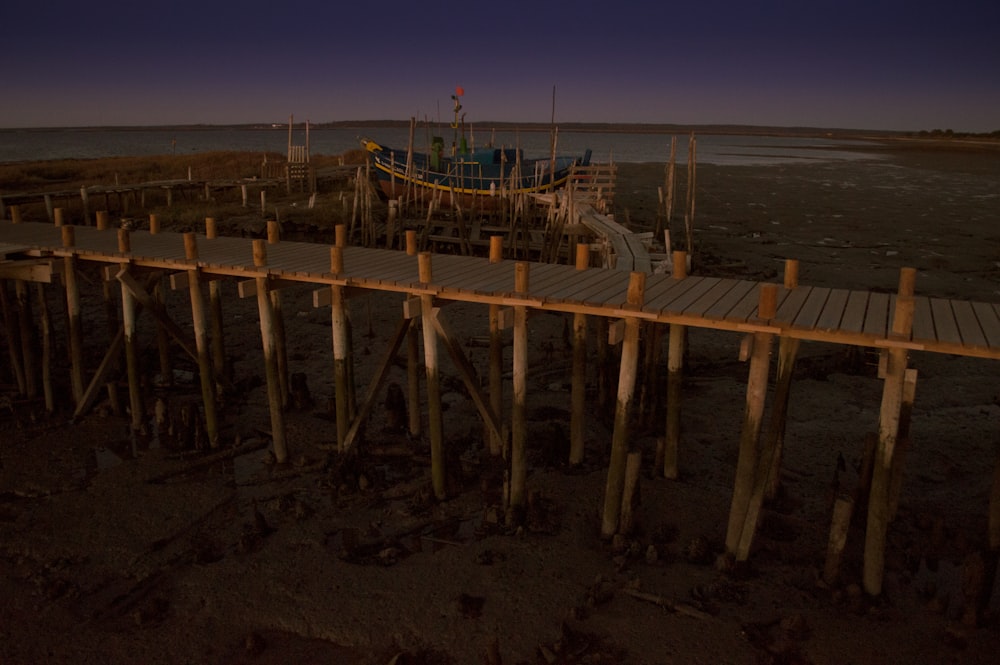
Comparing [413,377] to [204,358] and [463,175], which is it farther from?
[463,175]

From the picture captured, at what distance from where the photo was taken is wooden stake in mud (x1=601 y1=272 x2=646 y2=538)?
26.3 feet

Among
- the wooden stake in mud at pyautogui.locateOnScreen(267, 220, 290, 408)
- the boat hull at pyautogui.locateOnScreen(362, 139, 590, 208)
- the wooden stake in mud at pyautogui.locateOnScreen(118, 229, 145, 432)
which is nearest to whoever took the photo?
the wooden stake in mud at pyautogui.locateOnScreen(267, 220, 290, 408)

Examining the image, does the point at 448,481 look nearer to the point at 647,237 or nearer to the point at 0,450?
the point at 0,450

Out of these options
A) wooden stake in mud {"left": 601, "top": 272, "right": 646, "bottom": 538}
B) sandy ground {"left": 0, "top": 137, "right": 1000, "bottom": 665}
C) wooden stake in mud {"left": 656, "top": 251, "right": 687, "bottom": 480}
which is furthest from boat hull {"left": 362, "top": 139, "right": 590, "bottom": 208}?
wooden stake in mud {"left": 601, "top": 272, "right": 646, "bottom": 538}

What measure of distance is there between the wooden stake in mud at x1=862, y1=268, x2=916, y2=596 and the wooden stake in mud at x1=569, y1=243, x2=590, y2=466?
11.2ft

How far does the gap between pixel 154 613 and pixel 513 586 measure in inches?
130

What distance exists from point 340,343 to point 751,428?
497 cm

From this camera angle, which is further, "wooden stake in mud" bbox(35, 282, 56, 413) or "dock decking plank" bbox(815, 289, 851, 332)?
"wooden stake in mud" bbox(35, 282, 56, 413)

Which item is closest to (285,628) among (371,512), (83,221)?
(371,512)

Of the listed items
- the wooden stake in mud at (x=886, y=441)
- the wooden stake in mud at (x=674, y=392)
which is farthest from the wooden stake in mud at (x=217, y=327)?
the wooden stake in mud at (x=886, y=441)

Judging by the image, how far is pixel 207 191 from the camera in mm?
28250

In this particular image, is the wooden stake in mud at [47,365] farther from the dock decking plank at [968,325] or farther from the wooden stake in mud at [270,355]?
the dock decking plank at [968,325]

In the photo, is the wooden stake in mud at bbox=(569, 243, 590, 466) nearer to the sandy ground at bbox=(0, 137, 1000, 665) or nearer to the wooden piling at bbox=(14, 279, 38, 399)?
the sandy ground at bbox=(0, 137, 1000, 665)

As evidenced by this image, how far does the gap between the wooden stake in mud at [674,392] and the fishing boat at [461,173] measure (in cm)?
1488
